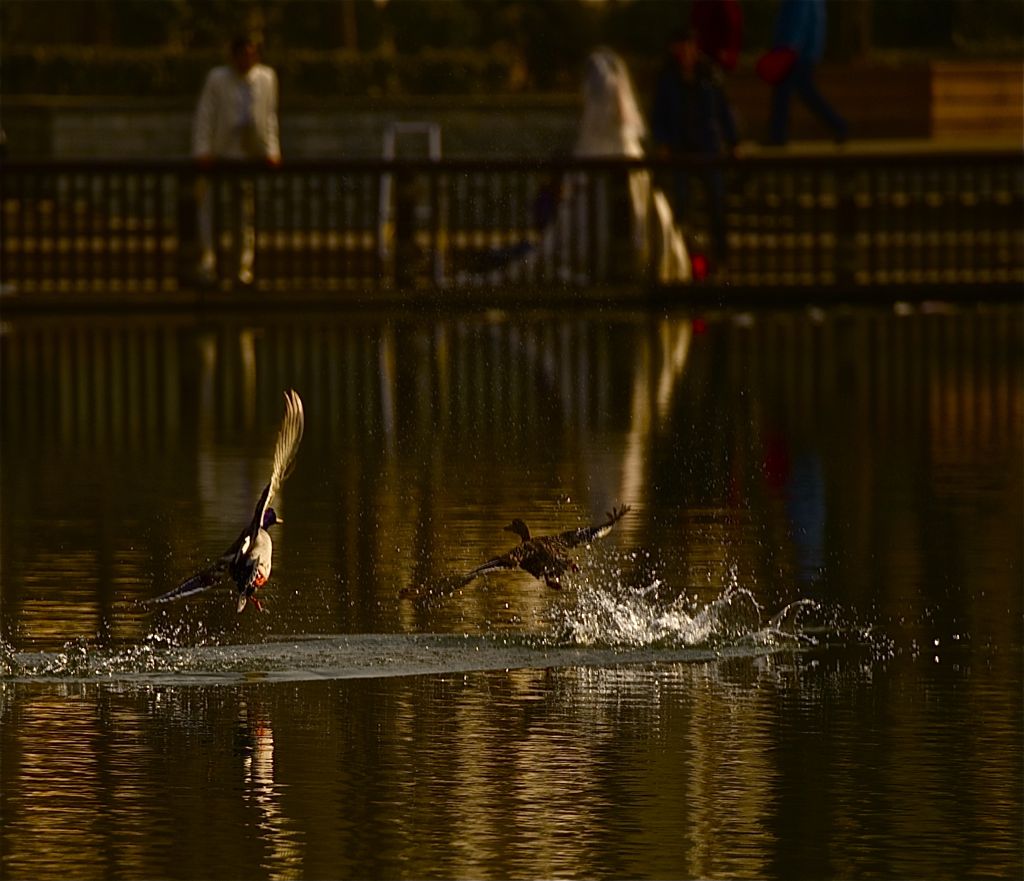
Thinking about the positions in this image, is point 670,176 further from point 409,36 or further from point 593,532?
point 409,36

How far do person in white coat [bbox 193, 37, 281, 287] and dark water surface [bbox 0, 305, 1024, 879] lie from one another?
25.9 ft

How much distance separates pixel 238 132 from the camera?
29703mm

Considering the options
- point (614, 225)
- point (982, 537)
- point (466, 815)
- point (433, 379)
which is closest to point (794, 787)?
point (466, 815)

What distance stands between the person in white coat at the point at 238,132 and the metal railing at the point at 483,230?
0.10 meters

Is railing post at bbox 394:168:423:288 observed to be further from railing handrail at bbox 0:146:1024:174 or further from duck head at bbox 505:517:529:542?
duck head at bbox 505:517:529:542

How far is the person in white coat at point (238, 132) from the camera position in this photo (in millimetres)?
29266

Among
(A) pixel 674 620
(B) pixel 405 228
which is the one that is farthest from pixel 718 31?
(A) pixel 674 620

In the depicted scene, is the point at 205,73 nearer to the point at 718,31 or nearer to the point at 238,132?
the point at 718,31

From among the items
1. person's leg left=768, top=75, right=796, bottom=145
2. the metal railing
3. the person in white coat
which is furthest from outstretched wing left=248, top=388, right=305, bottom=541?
person's leg left=768, top=75, right=796, bottom=145

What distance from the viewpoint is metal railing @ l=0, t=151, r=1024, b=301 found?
2933 cm

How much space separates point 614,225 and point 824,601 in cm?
1752

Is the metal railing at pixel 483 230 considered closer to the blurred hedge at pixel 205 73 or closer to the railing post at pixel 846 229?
the railing post at pixel 846 229

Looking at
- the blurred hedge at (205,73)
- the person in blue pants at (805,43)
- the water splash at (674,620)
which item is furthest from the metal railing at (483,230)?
the water splash at (674,620)

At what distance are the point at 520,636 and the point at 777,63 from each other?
2315 centimetres
